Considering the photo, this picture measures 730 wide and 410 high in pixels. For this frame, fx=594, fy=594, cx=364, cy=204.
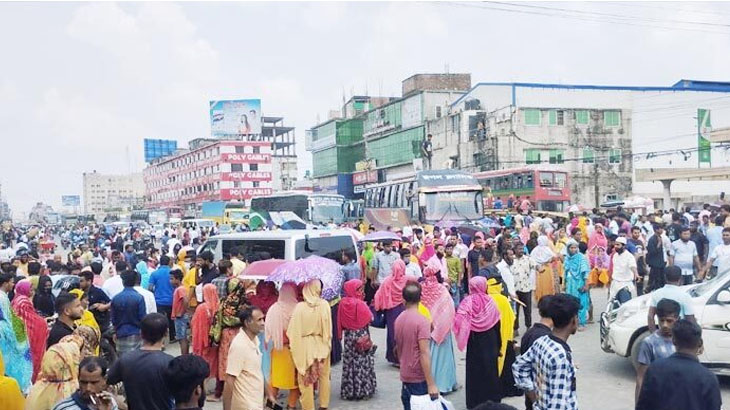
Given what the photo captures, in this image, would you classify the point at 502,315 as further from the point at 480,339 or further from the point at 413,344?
the point at 413,344

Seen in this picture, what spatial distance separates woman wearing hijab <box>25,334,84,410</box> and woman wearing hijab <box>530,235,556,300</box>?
914 centimetres

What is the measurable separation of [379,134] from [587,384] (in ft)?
194

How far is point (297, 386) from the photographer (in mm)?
A: 7270

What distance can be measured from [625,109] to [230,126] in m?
56.3

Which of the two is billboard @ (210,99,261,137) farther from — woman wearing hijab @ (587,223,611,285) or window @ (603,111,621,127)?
woman wearing hijab @ (587,223,611,285)

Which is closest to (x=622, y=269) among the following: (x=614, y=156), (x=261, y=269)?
(x=261, y=269)

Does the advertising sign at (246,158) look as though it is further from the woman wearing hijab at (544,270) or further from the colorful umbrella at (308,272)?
the colorful umbrella at (308,272)

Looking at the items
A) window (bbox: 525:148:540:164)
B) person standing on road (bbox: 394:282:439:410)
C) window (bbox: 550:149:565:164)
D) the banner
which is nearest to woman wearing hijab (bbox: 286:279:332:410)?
person standing on road (bbox: 394:282:439:410)

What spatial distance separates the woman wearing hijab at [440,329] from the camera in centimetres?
755

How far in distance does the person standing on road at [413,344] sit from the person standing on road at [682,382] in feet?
6.55

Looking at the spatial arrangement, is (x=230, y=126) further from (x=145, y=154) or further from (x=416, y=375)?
(x=416, y=375)

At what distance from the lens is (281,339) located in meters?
7.10

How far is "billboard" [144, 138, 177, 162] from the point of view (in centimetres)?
11781

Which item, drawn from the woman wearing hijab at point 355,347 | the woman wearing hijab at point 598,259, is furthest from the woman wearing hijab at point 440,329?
the woman wearing hijab at point 598,259
